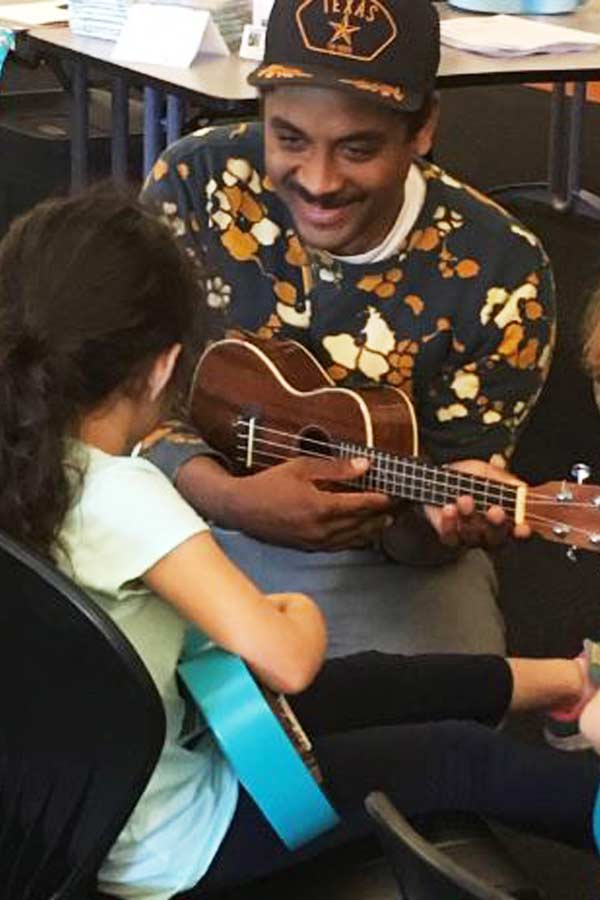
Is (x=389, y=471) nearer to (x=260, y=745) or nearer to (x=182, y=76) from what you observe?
(x=260, y=745)

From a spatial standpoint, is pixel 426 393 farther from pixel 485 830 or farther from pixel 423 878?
pixel 423 878

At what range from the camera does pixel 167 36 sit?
2822mm

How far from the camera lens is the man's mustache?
1885 mm

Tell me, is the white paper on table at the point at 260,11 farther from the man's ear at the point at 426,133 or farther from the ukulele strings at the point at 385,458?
the ukulele strings at the point at 385,458

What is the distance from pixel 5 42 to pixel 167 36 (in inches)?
14.7

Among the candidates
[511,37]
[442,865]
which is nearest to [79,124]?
[511,37]

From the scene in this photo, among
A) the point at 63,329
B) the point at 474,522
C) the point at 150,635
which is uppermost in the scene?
the point at 63,329

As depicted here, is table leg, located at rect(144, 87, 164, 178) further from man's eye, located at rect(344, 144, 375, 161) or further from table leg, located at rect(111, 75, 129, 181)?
man's eye, located at rect(344, 144, 375, 161)

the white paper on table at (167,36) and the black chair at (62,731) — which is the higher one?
the white paper on table at (167,36)

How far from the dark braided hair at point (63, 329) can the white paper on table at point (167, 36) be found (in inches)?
57.7

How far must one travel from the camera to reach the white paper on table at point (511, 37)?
300cm

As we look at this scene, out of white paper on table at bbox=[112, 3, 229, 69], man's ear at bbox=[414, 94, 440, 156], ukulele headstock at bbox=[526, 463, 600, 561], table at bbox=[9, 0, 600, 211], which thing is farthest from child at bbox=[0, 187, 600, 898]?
white paper on table at bbox=[112, 3, 229, 69]

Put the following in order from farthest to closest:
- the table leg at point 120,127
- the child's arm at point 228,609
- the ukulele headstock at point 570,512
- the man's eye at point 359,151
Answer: the table leg at point 120,127
the man's eye at point 359,151
the ukulele headstock at point 570,512
the child's arm at point 228,609

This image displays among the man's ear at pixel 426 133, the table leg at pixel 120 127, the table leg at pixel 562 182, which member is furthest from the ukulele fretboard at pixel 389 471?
the table leg at pixel 562 182
